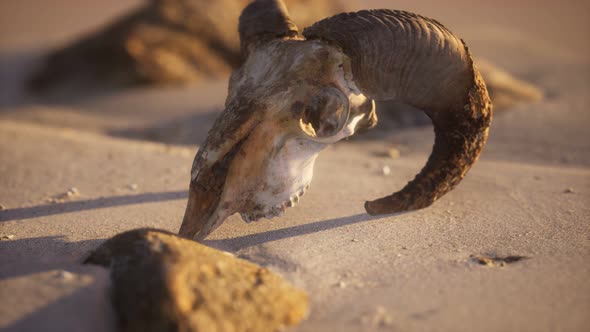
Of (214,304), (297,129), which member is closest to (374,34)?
(297,129)

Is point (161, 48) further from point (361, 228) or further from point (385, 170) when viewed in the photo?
point (361, 228)

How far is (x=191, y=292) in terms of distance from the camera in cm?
180

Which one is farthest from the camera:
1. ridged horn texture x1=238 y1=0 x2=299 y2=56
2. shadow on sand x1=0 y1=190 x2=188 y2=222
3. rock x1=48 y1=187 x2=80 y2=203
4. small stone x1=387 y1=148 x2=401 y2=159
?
small stone x1=387 y1=148 x2=401 y2=159

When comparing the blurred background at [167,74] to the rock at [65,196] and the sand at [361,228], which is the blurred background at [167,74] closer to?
the sand at [361,228]

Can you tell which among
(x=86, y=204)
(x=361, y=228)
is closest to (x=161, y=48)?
(x=86, y=204)

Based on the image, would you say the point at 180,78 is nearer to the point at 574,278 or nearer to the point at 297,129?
the point at 297,129

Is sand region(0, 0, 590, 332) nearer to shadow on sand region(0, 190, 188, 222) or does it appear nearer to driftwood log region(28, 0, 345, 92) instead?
shadow on sand region(0, 190, 188, 222)

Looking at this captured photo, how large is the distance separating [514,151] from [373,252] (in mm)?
3077

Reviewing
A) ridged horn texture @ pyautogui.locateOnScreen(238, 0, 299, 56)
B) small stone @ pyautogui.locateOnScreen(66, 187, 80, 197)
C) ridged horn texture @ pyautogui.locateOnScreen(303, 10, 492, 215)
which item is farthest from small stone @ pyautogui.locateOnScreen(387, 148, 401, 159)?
small stone @ pyautogui.locateOnScreen(66, 187, 80, 197)

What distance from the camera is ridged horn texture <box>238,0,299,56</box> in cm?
282

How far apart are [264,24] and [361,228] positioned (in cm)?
131

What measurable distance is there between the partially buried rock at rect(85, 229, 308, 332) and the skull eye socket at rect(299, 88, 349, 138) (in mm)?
924

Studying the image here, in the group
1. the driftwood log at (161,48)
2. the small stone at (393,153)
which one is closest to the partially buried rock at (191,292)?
the small stone at (393,153)

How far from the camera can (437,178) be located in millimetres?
2908
